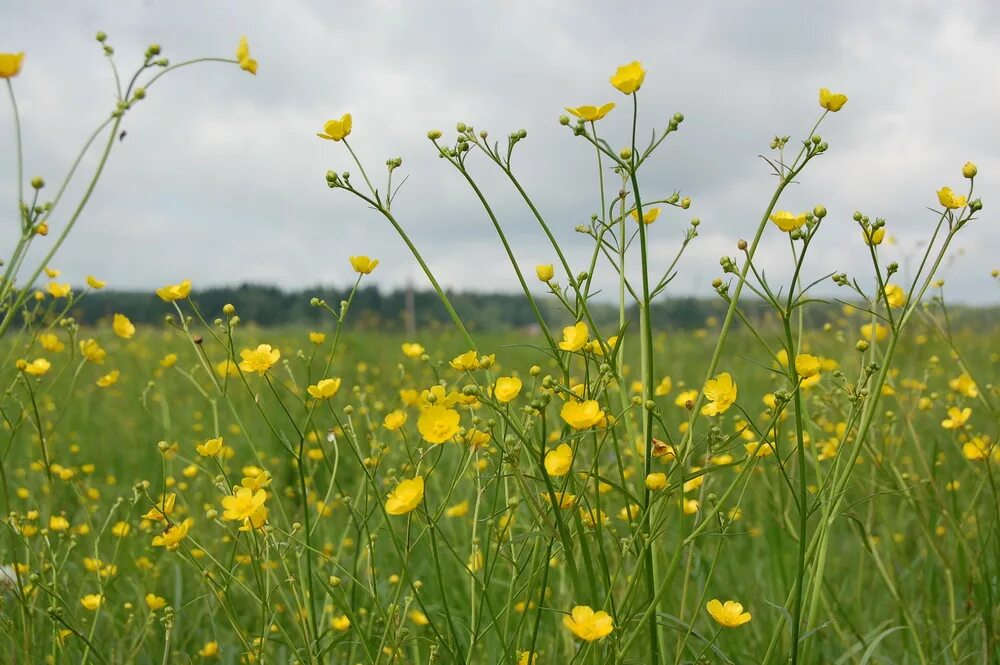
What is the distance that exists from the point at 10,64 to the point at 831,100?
3.86ft

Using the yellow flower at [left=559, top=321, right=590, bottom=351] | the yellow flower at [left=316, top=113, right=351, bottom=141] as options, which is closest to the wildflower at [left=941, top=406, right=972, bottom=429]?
the yellow flower at [left=559, top=321, right=590, bottom=351]

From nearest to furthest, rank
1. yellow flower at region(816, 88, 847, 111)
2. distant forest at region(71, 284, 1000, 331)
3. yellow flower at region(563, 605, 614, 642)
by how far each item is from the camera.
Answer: yellow flower at region(563, 605, 614, 642) < yellow flower at region(816, 88, 847, 111) < distant forest at region(71, 284, 1000, 331)

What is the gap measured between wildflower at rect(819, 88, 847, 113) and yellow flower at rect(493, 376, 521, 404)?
64 cm

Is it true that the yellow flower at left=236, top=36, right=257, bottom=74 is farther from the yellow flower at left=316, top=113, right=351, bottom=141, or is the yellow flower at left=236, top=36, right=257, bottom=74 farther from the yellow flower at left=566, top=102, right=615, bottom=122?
the yellow flower at left=566, top=102, right=615, bottom=122

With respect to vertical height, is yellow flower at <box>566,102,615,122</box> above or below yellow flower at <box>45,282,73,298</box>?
above

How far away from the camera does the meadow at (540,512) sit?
1.12m

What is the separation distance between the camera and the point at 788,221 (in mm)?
1145

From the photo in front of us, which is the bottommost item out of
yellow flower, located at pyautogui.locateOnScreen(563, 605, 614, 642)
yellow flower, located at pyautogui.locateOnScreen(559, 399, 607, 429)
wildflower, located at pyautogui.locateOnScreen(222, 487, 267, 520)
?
yellow flower, located at pyautogui.locateOnScreen(563, 605, 614, 642)

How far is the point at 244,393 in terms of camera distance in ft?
18.1

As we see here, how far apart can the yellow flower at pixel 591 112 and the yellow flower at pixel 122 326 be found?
1.24 metres

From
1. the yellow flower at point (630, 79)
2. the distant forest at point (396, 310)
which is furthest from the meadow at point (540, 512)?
the distant forest at point (396, 310)

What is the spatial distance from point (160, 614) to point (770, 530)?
153cm

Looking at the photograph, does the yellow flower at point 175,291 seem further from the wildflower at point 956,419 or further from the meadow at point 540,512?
A: the wildflower at point 956,419

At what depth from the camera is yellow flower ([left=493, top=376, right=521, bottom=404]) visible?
1098mm
